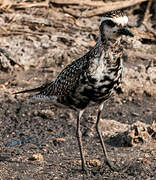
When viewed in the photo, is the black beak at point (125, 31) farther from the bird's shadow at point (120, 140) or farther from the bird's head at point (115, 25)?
the bird's shadow at point (120, 140)

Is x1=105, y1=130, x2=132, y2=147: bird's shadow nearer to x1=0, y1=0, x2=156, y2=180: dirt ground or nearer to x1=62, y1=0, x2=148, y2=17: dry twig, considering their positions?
x1=0, y1=0, x2=156, y2=180: dirt ground

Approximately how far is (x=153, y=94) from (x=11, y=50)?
2532mm

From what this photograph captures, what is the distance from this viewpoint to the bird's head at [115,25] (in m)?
5.45

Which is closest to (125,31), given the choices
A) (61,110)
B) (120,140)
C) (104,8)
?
(120,140)

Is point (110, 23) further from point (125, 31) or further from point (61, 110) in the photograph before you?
point (61, 110)

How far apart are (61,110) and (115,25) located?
2.59 meters

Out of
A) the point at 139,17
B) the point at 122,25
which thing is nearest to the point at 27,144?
the point at 122,25

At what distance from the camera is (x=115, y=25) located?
546cm

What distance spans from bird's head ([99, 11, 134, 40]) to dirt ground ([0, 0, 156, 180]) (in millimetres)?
1516

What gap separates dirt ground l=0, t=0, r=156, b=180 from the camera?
611cm

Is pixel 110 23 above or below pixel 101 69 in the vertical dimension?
above

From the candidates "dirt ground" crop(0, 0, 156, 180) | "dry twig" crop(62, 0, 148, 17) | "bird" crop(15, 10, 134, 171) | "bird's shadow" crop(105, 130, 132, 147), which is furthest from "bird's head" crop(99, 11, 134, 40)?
"dry twig" crop(62, 0, 148, 17)

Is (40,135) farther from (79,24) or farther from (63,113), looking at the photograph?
(79,24)

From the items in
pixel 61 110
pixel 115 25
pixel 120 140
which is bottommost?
pixel 120 140
